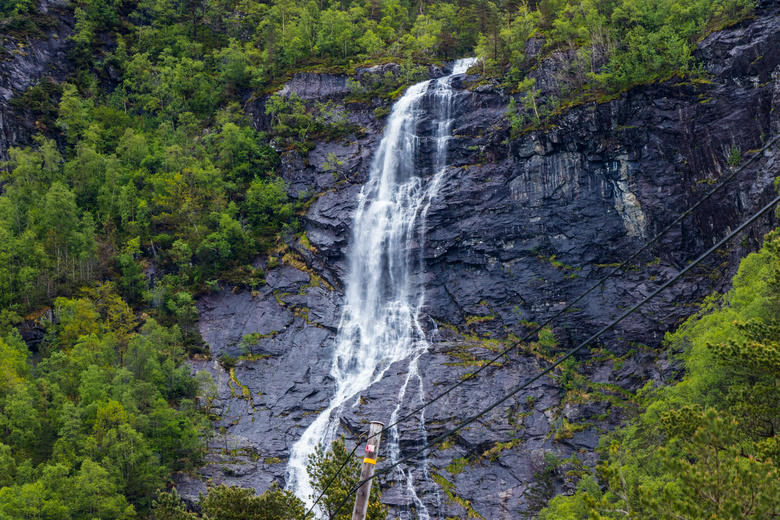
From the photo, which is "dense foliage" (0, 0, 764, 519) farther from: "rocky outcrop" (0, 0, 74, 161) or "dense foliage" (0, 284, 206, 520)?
"rocky outcrop" (0, 0, 74, 161)

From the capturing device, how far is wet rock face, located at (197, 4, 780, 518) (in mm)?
34125

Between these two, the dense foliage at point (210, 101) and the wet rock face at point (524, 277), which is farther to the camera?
the dense foliage at point (210, 101)

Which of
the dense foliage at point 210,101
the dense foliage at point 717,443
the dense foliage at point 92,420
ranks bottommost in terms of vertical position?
the dense foliage at point 92,420

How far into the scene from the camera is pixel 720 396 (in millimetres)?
21641

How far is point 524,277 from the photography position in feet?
139

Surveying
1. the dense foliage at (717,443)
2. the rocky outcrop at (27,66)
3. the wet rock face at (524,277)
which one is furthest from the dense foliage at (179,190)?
the wet rock face at (524,277)

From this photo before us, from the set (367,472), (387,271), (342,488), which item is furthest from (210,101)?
(367,472)

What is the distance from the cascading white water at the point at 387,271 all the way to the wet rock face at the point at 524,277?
2.92 ft

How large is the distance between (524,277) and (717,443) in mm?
31714

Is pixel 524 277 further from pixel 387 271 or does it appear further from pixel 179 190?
pixel 179 190

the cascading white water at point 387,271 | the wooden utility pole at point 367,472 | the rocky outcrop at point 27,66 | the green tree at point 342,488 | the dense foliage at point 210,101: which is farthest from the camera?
the rocky outcrop at point 27,66

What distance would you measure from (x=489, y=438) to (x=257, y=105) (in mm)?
40435

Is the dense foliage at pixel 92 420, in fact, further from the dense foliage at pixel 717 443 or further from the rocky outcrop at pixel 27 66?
the rocky outcrop at pixel 27 66

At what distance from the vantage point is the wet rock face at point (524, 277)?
34.1 meters
